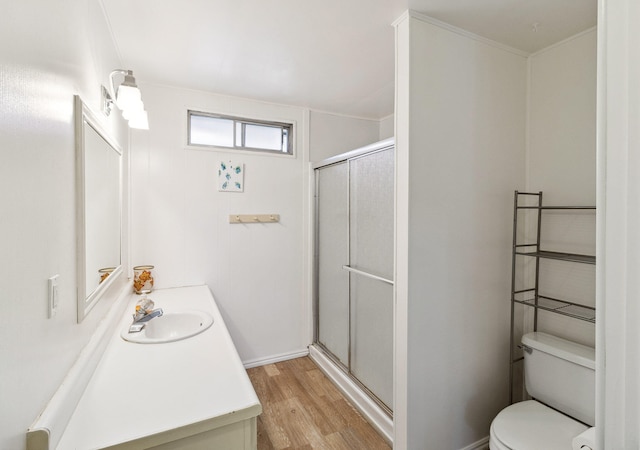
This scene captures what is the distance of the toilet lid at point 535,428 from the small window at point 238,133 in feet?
7.89

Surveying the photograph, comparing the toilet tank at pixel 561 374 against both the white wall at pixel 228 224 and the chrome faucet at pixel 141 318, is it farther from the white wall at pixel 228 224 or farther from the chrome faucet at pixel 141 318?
the chrome faucet at pixel 141 318

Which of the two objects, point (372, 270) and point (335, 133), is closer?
point (372, 270)

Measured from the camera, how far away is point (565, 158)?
175 centimetres

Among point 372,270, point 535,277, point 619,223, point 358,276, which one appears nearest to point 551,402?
point 535,277

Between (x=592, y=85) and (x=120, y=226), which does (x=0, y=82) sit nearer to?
(x=120, y=226)

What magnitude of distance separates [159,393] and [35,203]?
0.72 metres

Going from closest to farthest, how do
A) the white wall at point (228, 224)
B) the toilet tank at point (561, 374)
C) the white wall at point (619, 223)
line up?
the white wall at point (619, 223) → the toilet tank at point (561, 374) → the white wall at point (228, 224)

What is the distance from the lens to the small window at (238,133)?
2.54 metres

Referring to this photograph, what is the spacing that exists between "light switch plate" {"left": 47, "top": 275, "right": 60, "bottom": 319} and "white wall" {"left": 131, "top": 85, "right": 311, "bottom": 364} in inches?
62.4

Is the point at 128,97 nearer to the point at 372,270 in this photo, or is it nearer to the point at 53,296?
the point at 53,296

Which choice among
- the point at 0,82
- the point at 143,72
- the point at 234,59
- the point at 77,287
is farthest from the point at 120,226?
the point at 0,82

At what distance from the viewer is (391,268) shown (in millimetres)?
1897

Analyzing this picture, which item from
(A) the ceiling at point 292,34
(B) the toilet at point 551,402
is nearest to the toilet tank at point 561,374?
(B) the toilet at point 551,402

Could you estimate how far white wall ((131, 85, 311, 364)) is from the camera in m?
2.36
